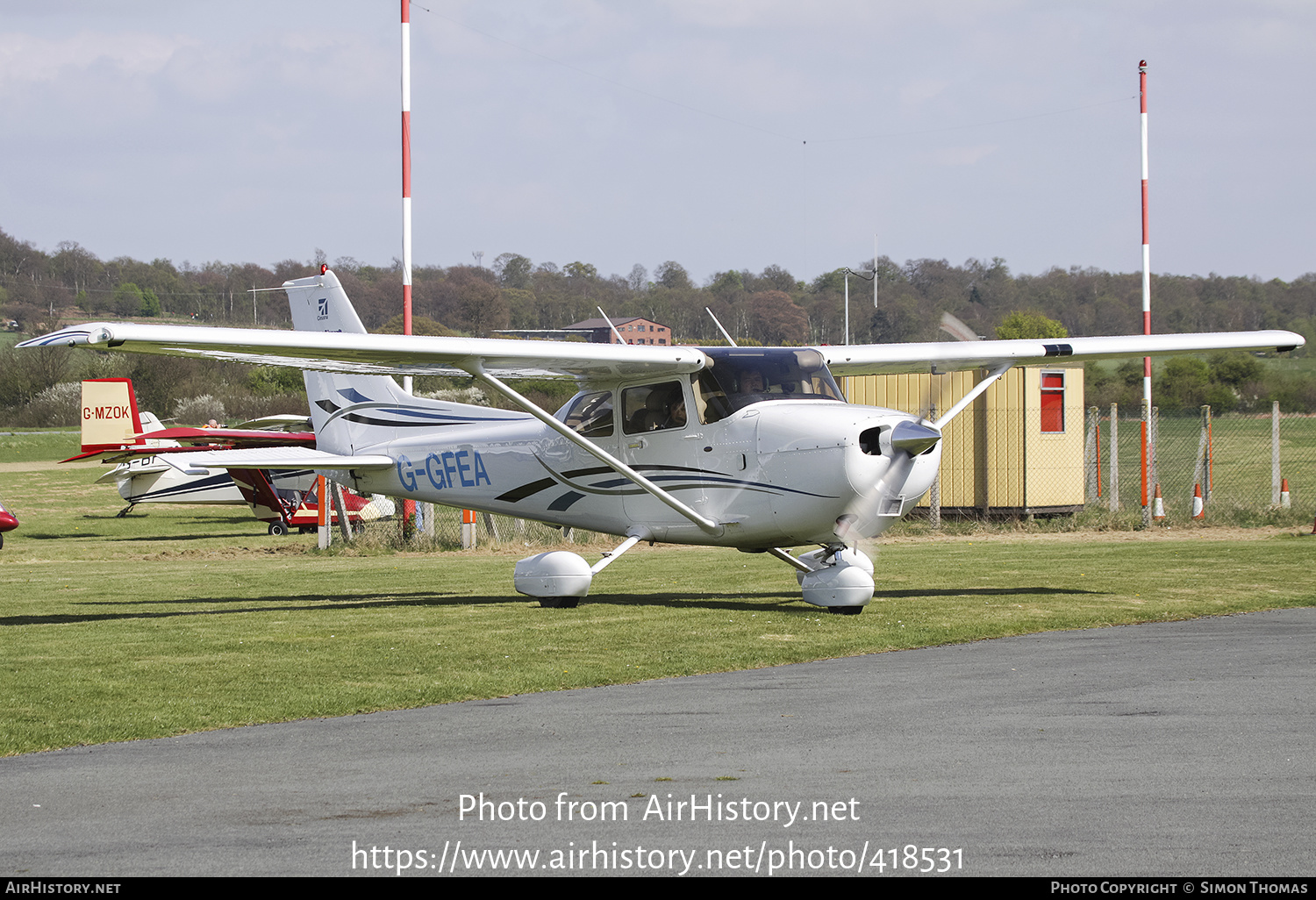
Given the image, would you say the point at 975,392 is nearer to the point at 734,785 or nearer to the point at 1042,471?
the point at 734,785

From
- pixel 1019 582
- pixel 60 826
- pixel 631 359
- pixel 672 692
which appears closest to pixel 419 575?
pixel 631 359

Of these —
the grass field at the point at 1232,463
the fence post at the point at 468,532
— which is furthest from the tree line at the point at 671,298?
the fence post at the point at 468,532

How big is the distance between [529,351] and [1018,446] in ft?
44.2

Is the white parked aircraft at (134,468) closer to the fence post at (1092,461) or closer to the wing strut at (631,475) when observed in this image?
the fence post at (1092,461)

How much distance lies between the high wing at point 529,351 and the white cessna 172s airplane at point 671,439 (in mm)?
22

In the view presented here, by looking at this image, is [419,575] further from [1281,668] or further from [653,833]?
[653,833]

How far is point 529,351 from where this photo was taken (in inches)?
456

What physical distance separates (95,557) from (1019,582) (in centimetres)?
1630

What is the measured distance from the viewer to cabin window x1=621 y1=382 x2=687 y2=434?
12.4 m

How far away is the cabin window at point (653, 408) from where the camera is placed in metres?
12.4

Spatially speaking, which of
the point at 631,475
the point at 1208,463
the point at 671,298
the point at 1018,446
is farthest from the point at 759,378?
the point at 671,298

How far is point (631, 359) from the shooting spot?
39.0 ft

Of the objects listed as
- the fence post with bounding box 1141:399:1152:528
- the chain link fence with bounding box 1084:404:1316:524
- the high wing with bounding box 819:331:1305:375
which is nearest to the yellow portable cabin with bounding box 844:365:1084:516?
the chain link fence with bounding box 1084:404:1316:524
